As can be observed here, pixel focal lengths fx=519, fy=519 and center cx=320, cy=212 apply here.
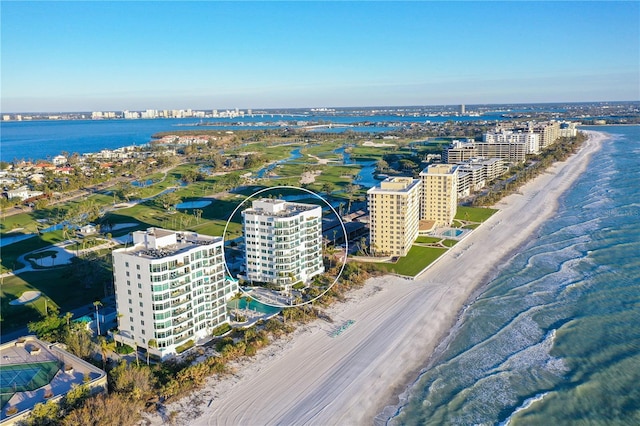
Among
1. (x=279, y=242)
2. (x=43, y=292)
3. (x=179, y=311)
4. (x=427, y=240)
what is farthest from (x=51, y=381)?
(x=427, y=240)

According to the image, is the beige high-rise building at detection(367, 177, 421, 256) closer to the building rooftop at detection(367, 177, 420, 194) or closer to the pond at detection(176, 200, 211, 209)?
the building rooftop at detection(367, 177, 420, 194)

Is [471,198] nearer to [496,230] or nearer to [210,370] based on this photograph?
[496,230]

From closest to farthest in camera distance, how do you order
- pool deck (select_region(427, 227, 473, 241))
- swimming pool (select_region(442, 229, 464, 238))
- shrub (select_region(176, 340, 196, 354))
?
1. shrub (select_region(176, 340, 196, 354))
2. pool deck (select_region(427, 227, 473, 241))
3. swimming pool (select_region(442, 229, 464, 238))

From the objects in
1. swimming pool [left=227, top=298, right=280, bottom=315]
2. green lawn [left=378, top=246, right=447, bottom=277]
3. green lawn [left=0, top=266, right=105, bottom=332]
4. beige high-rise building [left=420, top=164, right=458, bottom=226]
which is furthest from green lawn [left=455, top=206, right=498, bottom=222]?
green lawn [left=0, top=266, right=105, bottom=332]

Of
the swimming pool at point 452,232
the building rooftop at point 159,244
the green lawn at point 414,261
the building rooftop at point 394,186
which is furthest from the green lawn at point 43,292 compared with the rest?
the swimming pool at point 452,232

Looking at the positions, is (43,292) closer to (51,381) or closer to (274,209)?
(51,381)

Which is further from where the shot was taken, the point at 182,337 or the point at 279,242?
the point at 279,242

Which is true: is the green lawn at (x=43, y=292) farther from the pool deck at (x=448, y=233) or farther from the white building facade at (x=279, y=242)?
the pool deck at (x=448, y=233)

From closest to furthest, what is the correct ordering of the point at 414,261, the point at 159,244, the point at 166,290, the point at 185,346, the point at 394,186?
the point at 166,290 → the point at 185,346 → the point at 159,244 → the point at 414,261 → the point at 394,186

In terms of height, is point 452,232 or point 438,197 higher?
point 438,197
